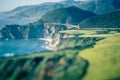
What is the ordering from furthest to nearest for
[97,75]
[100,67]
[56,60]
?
[56,60], [100,67], [97,75]

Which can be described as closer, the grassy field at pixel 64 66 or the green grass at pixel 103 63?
the green grass at pixel 103 63

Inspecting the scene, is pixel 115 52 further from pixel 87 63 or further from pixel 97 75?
pixel 97 75

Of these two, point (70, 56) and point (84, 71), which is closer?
point (84, 71)

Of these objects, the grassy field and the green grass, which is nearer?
the green grass

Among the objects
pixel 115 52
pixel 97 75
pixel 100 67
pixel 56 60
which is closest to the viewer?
pixel 97 75

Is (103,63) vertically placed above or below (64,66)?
below

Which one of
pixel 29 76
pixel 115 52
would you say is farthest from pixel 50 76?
pixel 115 52

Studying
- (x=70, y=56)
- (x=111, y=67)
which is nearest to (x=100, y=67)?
(x=111, y=67)

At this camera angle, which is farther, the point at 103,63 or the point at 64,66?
the point at 103,63
